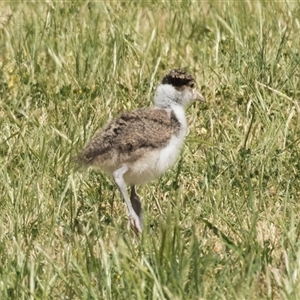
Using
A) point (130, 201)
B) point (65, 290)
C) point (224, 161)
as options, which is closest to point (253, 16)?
point (224, 161)

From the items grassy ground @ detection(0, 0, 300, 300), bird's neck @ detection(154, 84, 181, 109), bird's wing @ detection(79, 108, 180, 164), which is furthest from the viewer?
bird's neck @ detection(154, 84, 181, 109)

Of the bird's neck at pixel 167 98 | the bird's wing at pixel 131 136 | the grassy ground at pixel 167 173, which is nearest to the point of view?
the grassy ground at pixel 167 173

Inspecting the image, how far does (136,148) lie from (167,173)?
88 cm

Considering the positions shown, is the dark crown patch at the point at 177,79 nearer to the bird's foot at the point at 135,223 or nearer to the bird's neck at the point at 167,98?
the bird's neck at the point at 167,98

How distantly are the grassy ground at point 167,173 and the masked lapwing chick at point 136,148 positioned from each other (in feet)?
0.64

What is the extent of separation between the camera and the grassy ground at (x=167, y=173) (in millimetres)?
4941

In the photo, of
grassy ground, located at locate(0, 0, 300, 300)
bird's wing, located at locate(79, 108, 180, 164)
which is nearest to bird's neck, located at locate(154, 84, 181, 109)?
bird's wing, located at locate(79, 108, 180, 164)

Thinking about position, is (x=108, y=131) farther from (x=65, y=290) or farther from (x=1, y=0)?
(x=1, y=0)

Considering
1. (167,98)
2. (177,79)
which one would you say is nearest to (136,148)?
(167,98)

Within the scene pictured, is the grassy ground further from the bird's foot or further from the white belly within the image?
the white belly

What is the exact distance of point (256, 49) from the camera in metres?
8.07

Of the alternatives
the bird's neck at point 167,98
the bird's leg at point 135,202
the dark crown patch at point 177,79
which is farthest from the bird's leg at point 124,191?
the dark crown patch at point 177,79

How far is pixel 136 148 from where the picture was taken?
5938 mm

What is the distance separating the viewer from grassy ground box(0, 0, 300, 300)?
4941 mm
